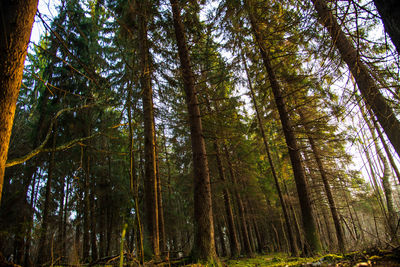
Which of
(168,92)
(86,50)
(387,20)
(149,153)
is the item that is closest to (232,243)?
(149,153)

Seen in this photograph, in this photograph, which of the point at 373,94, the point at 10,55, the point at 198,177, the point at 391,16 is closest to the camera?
the point at 10,55

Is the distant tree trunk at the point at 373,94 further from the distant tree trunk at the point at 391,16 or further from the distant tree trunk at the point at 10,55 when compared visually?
the distant tree trunk at the point at 10,55

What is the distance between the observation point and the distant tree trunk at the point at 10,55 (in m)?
1.58

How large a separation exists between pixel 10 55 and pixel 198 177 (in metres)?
4.18

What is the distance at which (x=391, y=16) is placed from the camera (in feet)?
5.72

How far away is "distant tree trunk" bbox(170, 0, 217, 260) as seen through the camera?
422cm

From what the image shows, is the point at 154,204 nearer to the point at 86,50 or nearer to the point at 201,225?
the point at 201,225

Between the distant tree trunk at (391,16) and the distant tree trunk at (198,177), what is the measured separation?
4.16 meters

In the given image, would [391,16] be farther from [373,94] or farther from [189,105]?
[189,105]

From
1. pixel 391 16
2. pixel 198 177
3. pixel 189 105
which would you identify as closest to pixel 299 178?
pixel 198 177

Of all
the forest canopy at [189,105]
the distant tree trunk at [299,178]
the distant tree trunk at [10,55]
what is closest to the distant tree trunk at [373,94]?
the forest canopy at [189,105]

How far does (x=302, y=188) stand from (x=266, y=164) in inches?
461

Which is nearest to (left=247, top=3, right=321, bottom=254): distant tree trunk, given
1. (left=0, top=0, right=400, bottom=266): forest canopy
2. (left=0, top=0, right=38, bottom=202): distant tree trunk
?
(left=0, top=0, right=400, bottom=266): forest canopy

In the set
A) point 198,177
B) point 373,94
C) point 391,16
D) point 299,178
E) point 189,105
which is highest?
point 189,105
